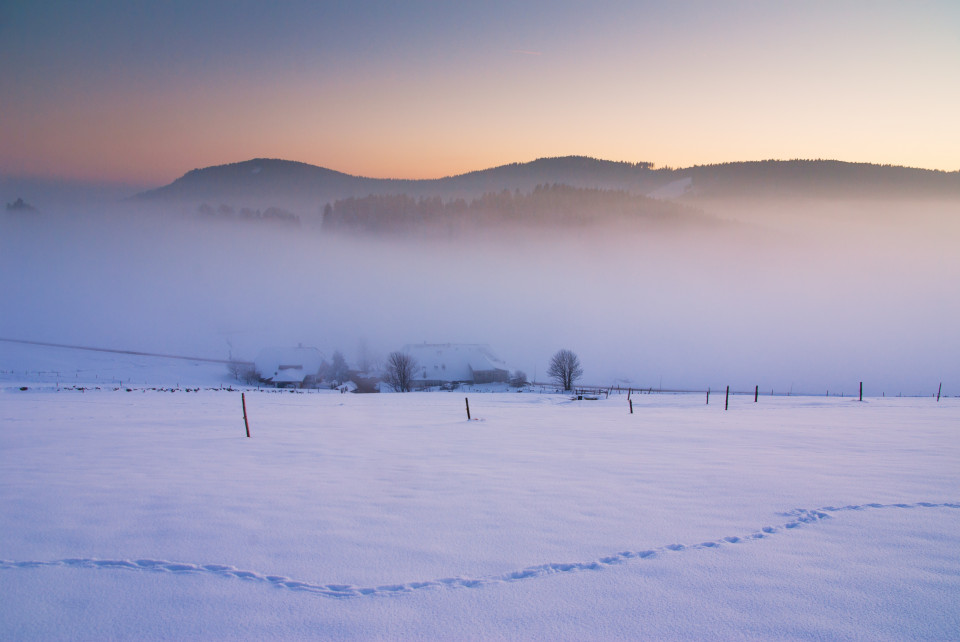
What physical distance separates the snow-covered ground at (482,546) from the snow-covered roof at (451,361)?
6844cm

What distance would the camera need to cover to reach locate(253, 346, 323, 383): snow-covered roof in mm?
75062

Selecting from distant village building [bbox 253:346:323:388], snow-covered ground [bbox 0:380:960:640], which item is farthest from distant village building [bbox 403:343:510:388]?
snow-covered ground [bbox 0:380:960:640]

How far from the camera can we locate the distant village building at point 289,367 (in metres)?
74.3

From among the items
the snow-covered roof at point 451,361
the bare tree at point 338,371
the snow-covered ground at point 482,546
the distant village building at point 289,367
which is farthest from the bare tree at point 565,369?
the snow-covered ground at point 482,546

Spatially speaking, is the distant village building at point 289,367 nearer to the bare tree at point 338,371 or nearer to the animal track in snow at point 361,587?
the bare tree at point 338,371

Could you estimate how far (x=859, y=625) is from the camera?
4020 millimetres

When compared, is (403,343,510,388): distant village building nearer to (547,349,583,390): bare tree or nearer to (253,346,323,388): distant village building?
→ (547,349,583,390): bare tree

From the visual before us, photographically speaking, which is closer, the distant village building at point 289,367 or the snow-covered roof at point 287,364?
the distant village building at point 289,367

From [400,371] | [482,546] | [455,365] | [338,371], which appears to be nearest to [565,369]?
[455,365]

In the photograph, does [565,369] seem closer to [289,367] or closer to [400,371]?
[400,371]

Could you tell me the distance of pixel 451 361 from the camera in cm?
8262

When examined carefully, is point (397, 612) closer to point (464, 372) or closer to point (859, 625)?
point (859, 625)

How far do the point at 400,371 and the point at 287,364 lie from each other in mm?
17171

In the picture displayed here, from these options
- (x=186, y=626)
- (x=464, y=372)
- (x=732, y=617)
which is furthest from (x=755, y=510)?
(x=464, y=372)
